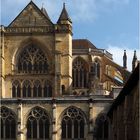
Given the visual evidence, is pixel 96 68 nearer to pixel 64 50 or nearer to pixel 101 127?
pixel 64 50

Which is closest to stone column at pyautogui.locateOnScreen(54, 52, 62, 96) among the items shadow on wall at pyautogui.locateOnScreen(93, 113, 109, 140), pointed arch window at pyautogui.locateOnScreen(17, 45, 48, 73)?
Result: pointed arch window at pyautogui.locateOnScreen(17, 45, 48, 73)

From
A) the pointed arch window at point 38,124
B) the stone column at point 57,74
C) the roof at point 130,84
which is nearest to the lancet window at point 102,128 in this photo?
the pointed arch window at point 38,124

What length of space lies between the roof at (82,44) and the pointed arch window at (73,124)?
24390 mm

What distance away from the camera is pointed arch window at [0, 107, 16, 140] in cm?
6294

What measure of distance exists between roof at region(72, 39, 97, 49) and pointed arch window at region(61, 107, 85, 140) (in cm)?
2439

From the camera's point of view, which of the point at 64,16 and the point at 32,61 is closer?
the point at 32,61

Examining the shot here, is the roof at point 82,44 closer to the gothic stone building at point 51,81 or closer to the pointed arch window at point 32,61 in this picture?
the gothic stone building at point 51,81

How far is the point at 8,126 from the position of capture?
63.0m

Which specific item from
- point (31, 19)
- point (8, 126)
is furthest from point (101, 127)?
point (31, 19)

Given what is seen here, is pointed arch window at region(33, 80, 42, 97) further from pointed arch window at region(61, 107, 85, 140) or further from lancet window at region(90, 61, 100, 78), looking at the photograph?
pointed arch window at region(61, 107, 85, 140)

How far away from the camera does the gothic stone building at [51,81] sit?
2473 inches

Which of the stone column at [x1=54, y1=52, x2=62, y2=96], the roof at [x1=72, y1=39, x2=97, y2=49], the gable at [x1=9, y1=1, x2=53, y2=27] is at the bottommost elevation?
the stone column at [x1=54, y1=52, x2=62, y2=96]

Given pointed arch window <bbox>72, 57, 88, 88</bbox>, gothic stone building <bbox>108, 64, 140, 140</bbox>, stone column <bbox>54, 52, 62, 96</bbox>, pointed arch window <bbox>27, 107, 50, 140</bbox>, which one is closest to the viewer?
gothic stone building <bbox>108, 64, 140, 140</bbox>

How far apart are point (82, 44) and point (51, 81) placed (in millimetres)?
15806
